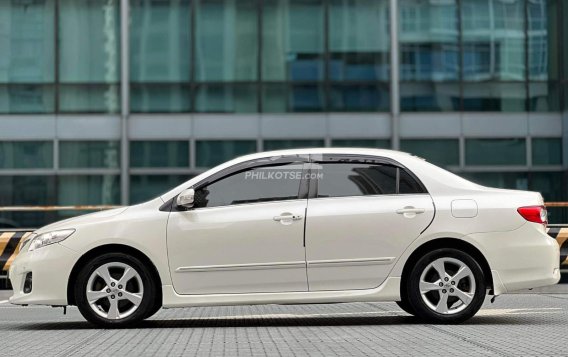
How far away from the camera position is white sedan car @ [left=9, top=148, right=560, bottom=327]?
10.2 metres

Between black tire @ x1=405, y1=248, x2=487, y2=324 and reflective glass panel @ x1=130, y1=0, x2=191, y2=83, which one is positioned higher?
reflective glass panel @ x1=130, y1=0, x2=191, y2=83

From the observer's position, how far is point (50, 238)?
10.4 metres

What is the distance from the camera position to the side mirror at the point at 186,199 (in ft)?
33.7

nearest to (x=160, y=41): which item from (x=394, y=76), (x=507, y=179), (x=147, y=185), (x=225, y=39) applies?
(x=225, y=39)

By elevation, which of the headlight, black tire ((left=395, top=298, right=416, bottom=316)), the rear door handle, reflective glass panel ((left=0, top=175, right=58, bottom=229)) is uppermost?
reflective glass panel ((left=0, top=175, right=58, bottom=229))

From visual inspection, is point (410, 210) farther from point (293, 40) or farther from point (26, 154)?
point (26, 154)

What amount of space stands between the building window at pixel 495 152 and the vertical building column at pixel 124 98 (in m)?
8.23

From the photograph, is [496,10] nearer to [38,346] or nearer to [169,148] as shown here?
[169,148]

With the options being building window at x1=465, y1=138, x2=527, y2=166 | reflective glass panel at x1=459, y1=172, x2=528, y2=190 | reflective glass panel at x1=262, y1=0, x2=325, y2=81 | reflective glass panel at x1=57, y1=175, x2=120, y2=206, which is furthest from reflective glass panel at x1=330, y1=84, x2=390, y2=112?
reflective glass panel at x1=57, y1=175, x2=120, y2=206

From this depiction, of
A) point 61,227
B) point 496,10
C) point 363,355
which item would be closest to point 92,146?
point 496,10

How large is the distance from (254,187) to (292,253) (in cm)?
69

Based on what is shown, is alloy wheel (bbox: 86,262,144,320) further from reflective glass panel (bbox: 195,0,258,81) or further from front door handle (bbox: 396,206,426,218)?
reflective glass panel (bbox: 195,0,258,81)

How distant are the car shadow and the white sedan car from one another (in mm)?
282

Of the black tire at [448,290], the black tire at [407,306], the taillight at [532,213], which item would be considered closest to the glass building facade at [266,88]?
the black tire at [407,306]
